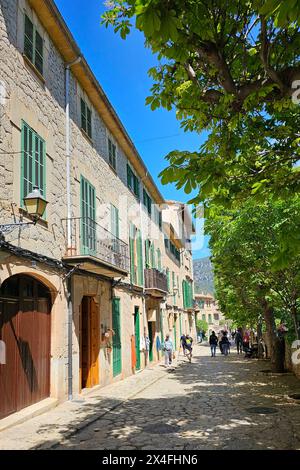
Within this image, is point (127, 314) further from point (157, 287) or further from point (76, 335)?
point (76, 335)

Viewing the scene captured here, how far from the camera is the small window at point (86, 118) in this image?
1259 cm

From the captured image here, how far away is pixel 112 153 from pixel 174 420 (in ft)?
34.2

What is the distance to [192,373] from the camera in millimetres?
16531

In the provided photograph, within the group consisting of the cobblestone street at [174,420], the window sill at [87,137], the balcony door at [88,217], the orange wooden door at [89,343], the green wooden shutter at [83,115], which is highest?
the green wooden shutter at [83,115]

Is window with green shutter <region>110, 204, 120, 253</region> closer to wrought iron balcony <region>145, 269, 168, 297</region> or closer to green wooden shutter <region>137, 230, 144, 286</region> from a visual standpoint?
green wooden shutter <region>137, 230, 144, 286</region>

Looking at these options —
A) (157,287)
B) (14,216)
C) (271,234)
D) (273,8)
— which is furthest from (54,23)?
(157,287)

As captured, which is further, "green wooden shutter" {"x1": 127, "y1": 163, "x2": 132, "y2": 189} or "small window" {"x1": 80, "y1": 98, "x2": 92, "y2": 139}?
"green wooden shutter" {"x1": 127, "y1": 163, "x2": 132, "y2": 189}

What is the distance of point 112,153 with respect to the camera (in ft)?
51.8

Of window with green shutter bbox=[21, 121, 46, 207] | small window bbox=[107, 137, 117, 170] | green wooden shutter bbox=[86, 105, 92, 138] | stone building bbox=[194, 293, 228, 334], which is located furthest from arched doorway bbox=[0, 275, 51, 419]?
stone building bbox=[194, 293, 228, 334]

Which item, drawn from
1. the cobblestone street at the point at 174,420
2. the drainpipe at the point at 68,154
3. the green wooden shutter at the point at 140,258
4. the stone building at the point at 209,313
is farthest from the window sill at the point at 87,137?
the stone building at the point at 209,313

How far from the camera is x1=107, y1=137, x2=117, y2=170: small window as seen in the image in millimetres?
15430

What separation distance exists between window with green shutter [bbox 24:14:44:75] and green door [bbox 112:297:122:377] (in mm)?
7977

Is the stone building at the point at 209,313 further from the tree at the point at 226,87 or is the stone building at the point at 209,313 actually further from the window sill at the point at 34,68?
the tree at the point at 226,87

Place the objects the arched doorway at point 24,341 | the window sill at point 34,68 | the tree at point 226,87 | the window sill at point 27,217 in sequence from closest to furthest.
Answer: the tree at point 226,87
the arched doorway at point 24,341
the window sill at point 27,217
the window sill at point 34,68
